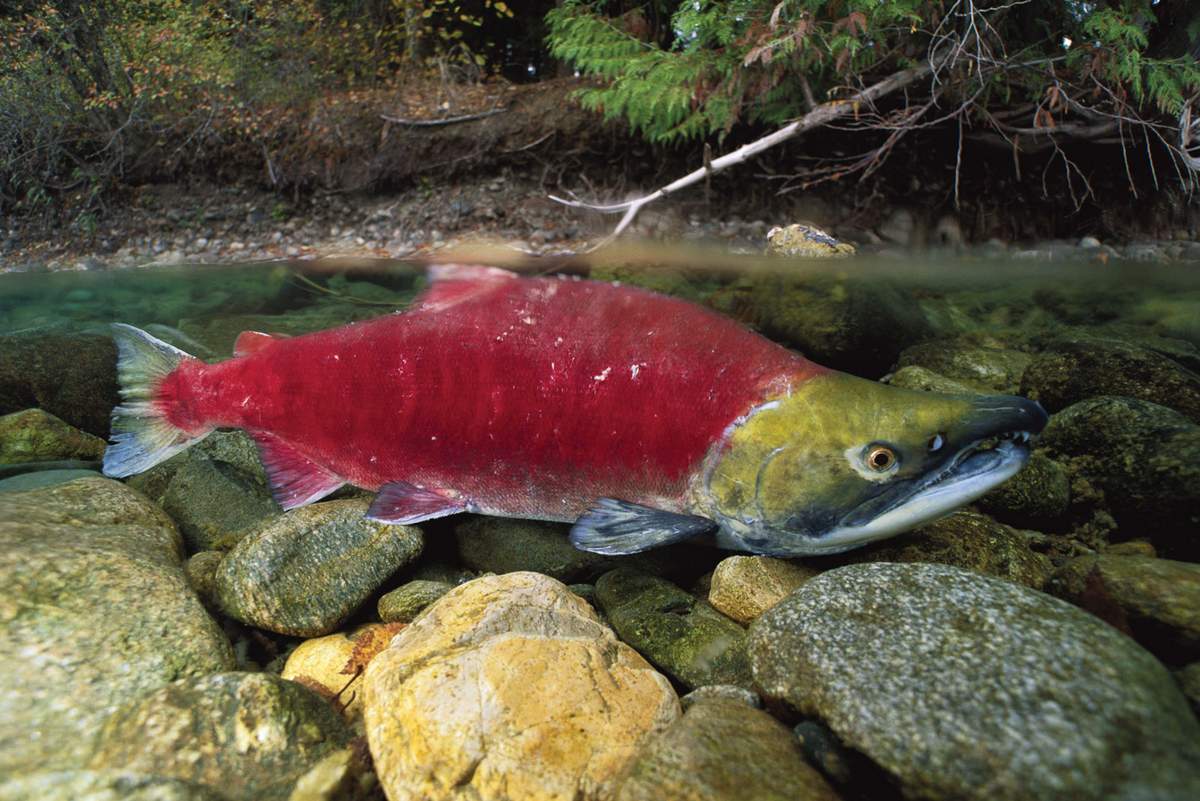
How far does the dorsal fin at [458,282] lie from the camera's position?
2096mm

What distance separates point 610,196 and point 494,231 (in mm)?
1506

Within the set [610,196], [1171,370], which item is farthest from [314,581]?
[610,196]

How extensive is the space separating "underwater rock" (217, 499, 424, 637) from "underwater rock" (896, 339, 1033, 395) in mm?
2526

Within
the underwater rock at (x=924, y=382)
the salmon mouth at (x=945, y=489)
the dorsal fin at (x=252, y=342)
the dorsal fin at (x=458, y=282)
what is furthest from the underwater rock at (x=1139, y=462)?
the dorsal fin at (x=252, y=342)

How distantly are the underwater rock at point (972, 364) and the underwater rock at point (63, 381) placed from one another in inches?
163

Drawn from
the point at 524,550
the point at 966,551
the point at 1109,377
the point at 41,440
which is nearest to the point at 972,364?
the point at 1109,377

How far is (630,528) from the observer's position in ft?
6.02

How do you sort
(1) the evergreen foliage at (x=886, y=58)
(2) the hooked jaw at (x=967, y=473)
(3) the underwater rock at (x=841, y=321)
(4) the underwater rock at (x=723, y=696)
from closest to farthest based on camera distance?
(4) the underwater rock at (x=723, y=696) → (2) the hooked jaw at (x=967, y=473) → (3) the underwater rock at (x=841, y=321) → (1) the evergreen foliage at (x=886, y=58)

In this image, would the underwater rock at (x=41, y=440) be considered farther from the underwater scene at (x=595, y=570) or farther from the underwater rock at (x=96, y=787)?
the underwater rock at (x=96, y=787)

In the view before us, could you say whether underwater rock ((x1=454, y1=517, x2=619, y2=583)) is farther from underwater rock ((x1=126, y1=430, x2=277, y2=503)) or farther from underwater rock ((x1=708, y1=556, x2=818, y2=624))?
underwater rock ((x1=126, y1=430, x2=277, y2=503))

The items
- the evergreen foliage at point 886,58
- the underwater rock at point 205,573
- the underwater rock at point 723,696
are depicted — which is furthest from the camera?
the evergreen foliage at point 886,58

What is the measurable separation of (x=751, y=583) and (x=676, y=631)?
0.24 meters

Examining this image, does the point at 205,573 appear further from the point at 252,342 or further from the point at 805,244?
the point at 805,244

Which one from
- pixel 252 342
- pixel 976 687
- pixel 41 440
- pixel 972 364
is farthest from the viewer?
pixel 972 364
